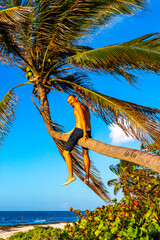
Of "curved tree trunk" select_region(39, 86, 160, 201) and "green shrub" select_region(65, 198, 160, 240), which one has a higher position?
"curved tree trunk" select_region(39, 86, 160, 201)

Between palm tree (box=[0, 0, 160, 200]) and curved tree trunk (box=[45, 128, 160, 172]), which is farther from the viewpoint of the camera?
palm tree (box=[0, 0, 160, 200])

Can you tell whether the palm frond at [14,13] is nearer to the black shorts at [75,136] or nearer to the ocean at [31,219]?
the black shorts at [75,136]

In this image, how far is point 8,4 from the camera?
25.2ft

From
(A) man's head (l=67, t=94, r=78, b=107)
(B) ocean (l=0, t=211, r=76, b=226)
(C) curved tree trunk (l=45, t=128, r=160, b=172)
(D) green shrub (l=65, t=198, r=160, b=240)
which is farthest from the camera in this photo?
(B) ocean (l=0, t=211, r=76, b=226)

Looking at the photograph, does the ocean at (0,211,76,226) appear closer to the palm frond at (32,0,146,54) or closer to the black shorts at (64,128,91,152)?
the palm frond at (32,0,146,54)

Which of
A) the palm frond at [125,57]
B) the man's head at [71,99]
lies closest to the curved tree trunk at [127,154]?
the man's head at [71,99]

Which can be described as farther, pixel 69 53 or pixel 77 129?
pixel 69 53

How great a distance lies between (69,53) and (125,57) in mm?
2297

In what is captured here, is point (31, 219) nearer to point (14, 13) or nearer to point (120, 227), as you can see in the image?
point (14, 13)

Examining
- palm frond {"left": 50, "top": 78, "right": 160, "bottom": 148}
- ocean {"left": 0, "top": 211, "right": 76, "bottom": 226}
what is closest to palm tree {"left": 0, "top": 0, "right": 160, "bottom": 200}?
palm frond {"left": 50, "top": 78, "right": 160, "bottom": 148}

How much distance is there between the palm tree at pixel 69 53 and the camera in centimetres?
578

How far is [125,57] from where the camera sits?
6008mm

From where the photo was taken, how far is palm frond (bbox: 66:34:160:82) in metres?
5.64

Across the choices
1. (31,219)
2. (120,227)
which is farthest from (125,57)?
(31,219)
